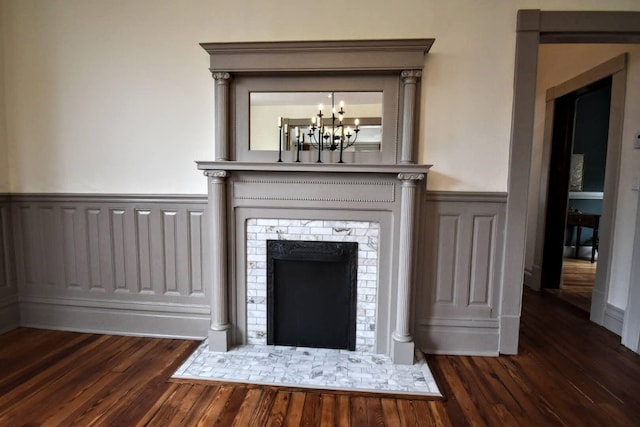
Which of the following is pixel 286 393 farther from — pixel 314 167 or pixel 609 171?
pixel 609 171

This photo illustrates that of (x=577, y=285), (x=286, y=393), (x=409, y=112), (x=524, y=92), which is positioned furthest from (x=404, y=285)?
(x=577, y=285)

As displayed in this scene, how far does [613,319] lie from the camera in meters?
2.66

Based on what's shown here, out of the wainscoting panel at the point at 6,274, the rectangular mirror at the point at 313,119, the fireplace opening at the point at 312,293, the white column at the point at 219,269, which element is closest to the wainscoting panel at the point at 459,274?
the fireplace opening at the point at 312,293

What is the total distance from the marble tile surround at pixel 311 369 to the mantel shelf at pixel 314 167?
1.31 meters

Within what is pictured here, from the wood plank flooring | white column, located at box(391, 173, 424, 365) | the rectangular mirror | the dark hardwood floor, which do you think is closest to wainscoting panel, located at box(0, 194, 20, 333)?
the dark hardwood floor

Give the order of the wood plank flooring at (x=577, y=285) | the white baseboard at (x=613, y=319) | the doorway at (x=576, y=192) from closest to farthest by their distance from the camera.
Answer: the white baseboard at (x=613, y=319) < the wood plank flooring at (x=577, y=285) < the doorway at (x=576, y=192)

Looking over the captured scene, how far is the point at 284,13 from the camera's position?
223cm

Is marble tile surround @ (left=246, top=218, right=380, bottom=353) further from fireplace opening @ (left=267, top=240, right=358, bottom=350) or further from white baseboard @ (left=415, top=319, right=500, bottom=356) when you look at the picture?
white baseboard @ (left=415, top=319, right=500, bottom=356)

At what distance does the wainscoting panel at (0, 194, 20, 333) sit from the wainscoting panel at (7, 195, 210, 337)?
4 centimetres

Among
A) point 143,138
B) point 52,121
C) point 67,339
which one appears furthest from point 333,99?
point 67,339

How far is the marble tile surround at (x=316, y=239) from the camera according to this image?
7.38ft

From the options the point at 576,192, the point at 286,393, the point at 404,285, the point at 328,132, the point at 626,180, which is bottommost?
the point at 286,393

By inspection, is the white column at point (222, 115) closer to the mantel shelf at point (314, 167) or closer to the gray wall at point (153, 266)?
the mantel shelf at point (314, 167)

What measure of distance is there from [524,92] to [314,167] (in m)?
1.54
